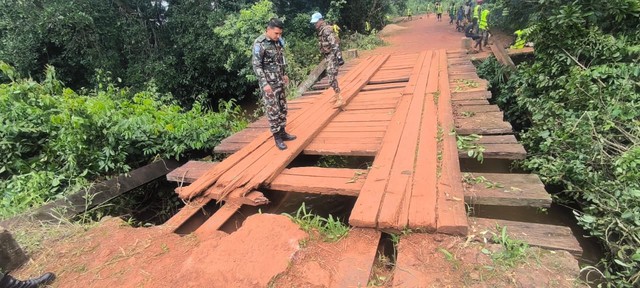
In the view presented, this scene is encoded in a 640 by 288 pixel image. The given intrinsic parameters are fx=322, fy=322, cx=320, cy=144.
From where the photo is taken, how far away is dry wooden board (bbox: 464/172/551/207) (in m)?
2.52

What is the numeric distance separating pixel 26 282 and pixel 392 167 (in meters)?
2.98

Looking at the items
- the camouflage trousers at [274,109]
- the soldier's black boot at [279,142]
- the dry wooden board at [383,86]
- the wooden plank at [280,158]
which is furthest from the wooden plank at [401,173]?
the dry wooden board at [383,86]

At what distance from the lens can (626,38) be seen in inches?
185

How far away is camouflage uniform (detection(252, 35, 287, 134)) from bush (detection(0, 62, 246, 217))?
1953 mm

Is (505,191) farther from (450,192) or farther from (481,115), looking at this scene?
(481,115)

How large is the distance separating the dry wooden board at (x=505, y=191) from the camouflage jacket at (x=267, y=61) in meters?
2.44

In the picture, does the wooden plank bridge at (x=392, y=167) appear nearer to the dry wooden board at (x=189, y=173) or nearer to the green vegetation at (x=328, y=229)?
the dry wooden board at (x=189, y=173)

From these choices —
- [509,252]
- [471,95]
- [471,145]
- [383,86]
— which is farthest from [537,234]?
[383,86]

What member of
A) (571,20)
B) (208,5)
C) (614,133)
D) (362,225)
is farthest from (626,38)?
(208,5)

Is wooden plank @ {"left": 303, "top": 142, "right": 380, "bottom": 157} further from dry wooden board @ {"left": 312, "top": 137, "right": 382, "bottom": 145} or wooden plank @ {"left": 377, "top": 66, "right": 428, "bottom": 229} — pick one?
wooden plank @ {"left": 377, "top": 66, "right": 428, "bottom": 229}

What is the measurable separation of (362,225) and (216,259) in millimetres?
1091

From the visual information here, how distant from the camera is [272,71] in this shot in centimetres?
398

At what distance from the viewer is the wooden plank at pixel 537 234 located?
6.85 feet

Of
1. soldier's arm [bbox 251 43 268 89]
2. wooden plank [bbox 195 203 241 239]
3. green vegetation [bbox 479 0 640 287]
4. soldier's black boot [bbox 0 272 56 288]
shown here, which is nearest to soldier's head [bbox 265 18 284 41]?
soldier's arm [bbox 251 43 268 89]
